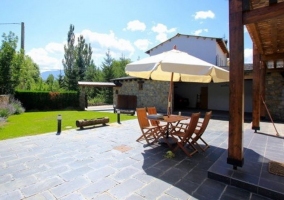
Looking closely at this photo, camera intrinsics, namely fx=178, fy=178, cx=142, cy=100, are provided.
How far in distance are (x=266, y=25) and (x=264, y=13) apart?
6.22ft

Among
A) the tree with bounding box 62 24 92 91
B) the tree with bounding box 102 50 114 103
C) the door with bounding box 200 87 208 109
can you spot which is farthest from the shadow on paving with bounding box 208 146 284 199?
the tree with bounding box 62 24 92 91

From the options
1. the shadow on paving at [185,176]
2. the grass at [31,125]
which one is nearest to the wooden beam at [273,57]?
the shadow on paving at [185,176]

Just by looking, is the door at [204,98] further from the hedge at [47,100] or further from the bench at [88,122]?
the hedge at [47,100]

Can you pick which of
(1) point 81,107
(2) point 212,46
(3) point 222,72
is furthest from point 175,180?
(2) point 212,46

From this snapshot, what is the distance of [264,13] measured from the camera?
9.36ft

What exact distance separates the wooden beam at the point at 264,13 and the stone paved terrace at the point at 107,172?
259 centimetres

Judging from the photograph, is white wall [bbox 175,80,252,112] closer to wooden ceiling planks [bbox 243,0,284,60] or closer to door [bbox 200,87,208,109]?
door [bbox 200,87,208,109]

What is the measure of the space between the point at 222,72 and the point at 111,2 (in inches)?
291

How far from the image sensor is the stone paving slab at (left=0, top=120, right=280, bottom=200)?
2.62 m

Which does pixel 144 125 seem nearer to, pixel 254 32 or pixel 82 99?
pixel 254 32

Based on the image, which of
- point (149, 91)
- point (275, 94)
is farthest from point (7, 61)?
point (275, 94)

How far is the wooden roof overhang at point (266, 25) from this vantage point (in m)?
2.81

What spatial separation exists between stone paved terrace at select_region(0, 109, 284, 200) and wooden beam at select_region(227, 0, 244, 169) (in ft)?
1.70

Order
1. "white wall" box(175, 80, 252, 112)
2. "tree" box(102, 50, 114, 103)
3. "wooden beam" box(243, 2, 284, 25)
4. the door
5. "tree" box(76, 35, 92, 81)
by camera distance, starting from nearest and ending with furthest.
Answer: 1. "wooden beam" box(243, 2, 284, 25)
2. "white wall" box(175, 80, 252, 112)
3. the door
4. "tree" box(102, 50, 114, 103)
5. "tree" box(76, 35, 92, 81)
